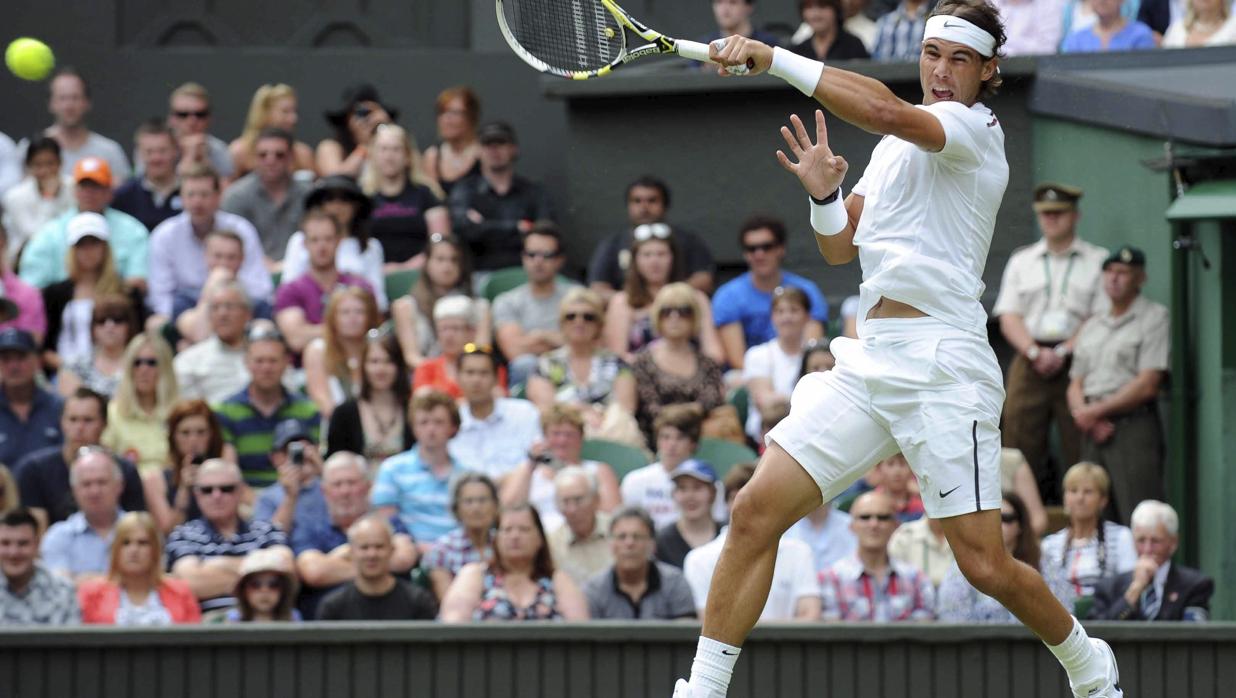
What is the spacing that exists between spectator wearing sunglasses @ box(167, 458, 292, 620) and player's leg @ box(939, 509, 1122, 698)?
4.15 meters

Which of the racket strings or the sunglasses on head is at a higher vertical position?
the racket strings

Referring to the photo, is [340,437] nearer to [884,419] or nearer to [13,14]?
[884,419]

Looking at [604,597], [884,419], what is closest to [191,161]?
[604,597]

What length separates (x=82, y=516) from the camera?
30.1 feet

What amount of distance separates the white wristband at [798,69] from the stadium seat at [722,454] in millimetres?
4776

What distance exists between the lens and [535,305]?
1122 cm

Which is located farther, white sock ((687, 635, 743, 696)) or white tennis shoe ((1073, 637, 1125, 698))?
white tennis shoe ((1073, 637, 1125, 698))

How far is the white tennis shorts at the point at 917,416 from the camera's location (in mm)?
5523

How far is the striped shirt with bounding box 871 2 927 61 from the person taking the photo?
12617 mm

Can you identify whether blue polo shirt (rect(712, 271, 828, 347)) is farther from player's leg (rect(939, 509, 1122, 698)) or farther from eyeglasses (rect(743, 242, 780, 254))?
player's leg (rect(939, 509, 1122, 698))

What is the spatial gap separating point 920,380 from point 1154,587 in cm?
380

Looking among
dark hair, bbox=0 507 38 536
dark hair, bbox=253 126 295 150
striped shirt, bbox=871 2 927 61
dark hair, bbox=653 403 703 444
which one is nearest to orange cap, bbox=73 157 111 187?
dark hair, bbox=253 126 295 150

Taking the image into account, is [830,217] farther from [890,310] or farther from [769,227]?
[769,227]

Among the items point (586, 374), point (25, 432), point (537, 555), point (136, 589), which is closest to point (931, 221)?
point (537, 555)
